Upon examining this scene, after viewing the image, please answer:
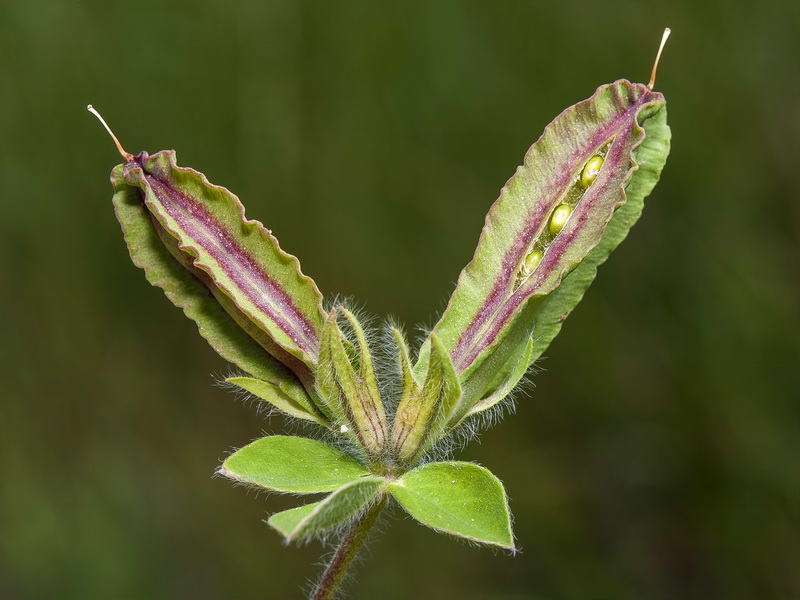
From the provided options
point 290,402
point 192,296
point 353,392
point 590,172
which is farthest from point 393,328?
point 590,172

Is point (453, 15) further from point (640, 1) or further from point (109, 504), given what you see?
point (109, 504)

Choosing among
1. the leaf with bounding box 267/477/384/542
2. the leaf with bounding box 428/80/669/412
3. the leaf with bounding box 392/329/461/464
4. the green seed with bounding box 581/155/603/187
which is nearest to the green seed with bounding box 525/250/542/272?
the leaf with bounding box 428/80/669/412

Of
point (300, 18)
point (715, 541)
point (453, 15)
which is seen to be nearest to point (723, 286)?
point (715, 541)

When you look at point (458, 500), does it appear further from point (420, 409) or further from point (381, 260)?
point (381, 260)

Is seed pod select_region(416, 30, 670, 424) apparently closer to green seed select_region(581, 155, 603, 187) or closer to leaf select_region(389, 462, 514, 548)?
green seed select_region(581, 155, 603, 187)

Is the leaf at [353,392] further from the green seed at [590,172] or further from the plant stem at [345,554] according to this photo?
the green seed at [590,172]
